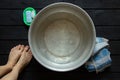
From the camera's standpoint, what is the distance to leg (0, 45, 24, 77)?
1184 millimetres

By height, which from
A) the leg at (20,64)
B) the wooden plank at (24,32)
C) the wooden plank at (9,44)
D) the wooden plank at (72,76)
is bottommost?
the wooden plank at (72,76)

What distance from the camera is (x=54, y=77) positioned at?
1223 mm

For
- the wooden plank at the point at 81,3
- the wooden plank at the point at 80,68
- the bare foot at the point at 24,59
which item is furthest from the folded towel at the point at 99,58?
the bare foot at the point at 24,59

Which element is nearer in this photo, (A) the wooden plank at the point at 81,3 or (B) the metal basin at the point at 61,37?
(B) the metal basin at the point at 61,37

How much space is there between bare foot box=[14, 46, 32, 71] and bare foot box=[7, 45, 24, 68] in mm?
19

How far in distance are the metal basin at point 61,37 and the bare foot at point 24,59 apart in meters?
0.07

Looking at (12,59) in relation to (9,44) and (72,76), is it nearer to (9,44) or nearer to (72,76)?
(9,44)

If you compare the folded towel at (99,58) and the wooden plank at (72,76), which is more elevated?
the folded towel at (99,58)

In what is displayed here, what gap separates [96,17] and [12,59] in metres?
0.49

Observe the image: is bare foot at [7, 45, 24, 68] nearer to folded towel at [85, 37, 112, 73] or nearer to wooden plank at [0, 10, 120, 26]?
wooden plank at [0, 10, 120, 26]

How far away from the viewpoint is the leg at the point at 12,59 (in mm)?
1184

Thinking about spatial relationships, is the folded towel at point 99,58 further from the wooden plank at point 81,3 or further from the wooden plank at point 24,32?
the wooden plank at point 81,3

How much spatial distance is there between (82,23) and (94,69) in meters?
0.24

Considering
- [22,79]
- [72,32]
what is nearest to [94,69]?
[72,32]
